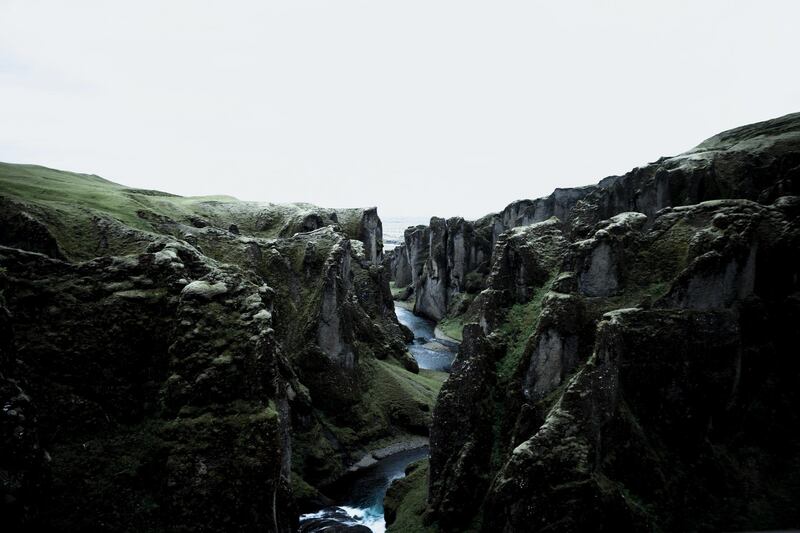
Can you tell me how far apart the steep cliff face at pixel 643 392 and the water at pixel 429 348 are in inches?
1846

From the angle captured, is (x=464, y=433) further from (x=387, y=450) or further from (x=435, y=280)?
(x=435, y=280)

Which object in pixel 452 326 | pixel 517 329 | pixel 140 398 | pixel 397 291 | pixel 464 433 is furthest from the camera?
pixel 397 291

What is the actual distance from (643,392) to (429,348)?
6850 centimetres

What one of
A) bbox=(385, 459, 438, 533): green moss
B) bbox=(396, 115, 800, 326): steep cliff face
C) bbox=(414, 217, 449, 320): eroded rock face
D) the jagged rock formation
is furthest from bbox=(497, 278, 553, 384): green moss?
bbox=(414, 217, 449, 320): eroded rock face

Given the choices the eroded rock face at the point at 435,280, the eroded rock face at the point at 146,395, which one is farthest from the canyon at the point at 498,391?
the eroded rock face at the point at 435,280

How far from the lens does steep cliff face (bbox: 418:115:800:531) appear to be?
2227 centimetres

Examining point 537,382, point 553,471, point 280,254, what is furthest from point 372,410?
point 553,471

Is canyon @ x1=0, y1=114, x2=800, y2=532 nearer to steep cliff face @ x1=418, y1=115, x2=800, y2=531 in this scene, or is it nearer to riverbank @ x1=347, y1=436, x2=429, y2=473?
steep cliff face @ x1=418, y1=115, x2=800, y2=531

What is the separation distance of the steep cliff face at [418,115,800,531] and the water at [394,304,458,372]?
46.9 m

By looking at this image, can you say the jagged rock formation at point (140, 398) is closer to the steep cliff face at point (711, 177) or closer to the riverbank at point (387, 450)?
the riverbank at point (387, 450)

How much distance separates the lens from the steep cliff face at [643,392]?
2227 cm

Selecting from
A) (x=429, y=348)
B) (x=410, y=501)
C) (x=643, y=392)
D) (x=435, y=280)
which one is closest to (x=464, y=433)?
(x=410, y=501)

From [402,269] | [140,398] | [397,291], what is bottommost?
[397,291]

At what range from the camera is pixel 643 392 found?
82.0 feet
